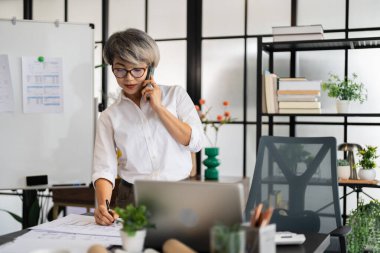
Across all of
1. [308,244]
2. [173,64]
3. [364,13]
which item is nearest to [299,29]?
[364,13]

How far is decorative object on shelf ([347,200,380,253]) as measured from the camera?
9.19ft

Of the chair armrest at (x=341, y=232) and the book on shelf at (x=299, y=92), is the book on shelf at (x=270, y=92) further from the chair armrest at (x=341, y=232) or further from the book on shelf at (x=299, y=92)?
the chair armrest at (x=341, y=232)

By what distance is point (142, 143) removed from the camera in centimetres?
202

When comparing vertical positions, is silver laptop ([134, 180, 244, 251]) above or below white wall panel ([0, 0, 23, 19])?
below

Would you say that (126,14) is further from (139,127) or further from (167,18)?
(139,127)

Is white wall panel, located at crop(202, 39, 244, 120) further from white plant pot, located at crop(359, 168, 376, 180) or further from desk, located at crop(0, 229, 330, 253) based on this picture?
desk, located at crop(0, 229, 330, 253)

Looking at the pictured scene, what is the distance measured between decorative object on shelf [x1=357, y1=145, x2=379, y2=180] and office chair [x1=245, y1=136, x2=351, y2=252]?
111 centimetres

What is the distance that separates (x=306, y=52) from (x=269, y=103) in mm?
601

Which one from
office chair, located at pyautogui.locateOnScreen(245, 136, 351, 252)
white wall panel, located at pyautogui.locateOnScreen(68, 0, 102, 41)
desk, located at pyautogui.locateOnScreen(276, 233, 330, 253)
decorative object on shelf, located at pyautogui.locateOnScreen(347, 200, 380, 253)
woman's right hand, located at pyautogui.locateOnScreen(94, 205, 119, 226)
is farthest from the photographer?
white wall panel, located at pyautogui.locateOnScreen(68, 0, 102, 41)

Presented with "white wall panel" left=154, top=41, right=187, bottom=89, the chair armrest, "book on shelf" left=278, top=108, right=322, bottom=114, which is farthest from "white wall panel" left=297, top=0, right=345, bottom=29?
the chair armrest

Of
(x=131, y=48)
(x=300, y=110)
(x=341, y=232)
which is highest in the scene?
(x=131, y=48)

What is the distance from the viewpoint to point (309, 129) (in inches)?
149

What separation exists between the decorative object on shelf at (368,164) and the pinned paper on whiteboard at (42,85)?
210cm

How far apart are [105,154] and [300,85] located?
1858 millimetres
